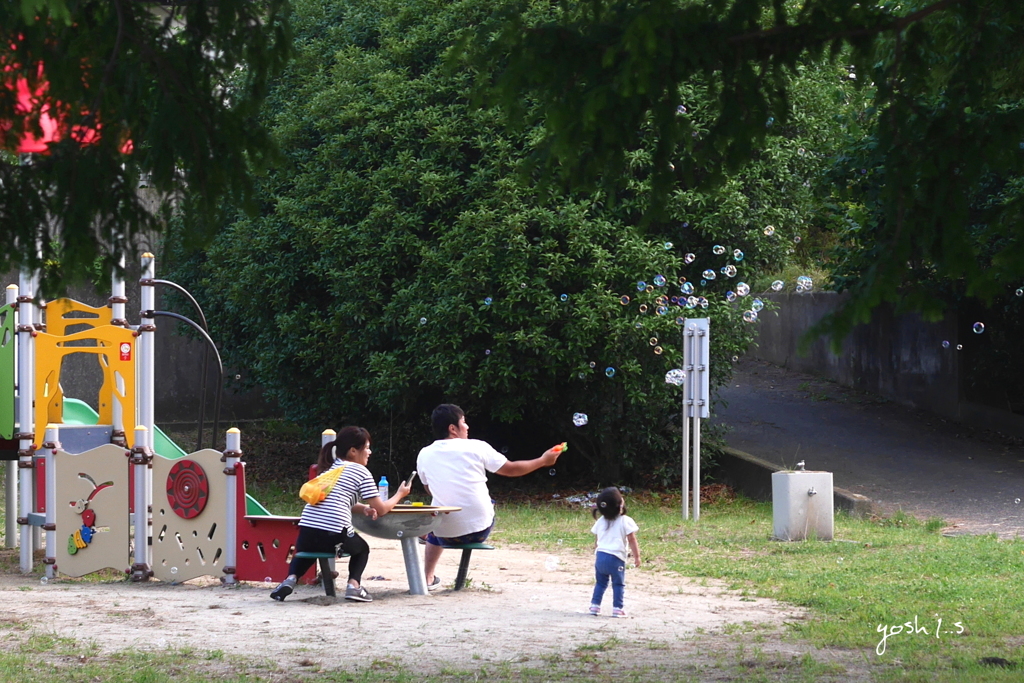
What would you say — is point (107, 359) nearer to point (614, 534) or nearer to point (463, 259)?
point (463, 259)

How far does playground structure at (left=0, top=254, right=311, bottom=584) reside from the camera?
803 cm

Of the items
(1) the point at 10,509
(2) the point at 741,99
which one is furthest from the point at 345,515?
(1) the point at 10,509

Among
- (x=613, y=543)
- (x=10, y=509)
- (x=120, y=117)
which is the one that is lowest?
(x=10, y=509)

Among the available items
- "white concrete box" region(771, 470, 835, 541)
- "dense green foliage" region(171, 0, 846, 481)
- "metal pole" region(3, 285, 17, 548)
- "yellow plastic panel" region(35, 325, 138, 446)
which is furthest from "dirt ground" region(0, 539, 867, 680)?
"dense green foliage" region(171, 0, 846, 481)

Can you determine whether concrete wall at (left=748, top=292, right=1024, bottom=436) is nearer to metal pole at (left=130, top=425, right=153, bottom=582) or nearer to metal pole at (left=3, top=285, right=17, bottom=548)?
metal pole at (left=130, top=425, right=153, bottom=582)

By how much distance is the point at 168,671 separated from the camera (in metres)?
5.45

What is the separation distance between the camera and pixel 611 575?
6.80 m

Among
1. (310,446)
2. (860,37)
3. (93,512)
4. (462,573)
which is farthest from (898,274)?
(310,446)

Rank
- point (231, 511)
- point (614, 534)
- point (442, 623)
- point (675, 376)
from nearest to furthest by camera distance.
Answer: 1. point (442, 623)
2. point (614, 534)
3. point (231, 511)
4. point (675, 376)

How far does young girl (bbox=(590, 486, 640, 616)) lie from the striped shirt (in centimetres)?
150

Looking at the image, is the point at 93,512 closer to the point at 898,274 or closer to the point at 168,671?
the point at 168,671

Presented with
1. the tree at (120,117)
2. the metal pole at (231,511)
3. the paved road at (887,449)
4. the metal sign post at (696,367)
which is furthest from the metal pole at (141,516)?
the paved road at (887,449)

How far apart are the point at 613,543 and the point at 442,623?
111cm

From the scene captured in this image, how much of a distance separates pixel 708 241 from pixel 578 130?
29.8 ft
